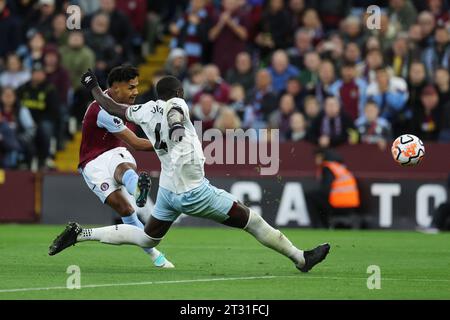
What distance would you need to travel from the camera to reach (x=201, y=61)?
25.0m

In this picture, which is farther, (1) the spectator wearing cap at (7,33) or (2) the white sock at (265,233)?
(1) the spectator wearing cap at (7,33)

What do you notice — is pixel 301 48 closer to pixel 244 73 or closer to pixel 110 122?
pixel 244 73

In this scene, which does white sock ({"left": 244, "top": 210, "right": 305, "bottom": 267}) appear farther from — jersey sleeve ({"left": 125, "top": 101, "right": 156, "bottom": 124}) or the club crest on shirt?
the club crest on shirt

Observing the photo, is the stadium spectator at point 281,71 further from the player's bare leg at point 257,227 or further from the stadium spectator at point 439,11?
the player's bare leg at point 257,227

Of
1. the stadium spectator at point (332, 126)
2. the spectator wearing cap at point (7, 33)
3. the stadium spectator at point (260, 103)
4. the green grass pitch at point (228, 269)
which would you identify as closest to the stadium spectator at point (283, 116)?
the stadium spectator at point (260, 103)

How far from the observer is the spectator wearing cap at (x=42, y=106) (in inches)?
909

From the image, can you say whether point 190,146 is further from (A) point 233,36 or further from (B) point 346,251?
(A) point 233,36

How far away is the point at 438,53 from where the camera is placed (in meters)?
22.6

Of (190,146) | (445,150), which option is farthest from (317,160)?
(190,146)

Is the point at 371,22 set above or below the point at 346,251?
above

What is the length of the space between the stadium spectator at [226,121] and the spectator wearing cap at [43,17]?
5253mm

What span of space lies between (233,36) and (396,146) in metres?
10.2

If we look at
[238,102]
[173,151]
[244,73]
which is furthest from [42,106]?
[173,151]

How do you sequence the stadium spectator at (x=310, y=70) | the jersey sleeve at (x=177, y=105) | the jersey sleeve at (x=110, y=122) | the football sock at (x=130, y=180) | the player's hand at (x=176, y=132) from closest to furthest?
the player's hand at (x=176, y=132)
the jersey sleeve at (x=177, y=105)
the football sock at (x=130, y=180)
the jersey sleeve at (x=110, y=122)
the stadium spectator at (x=310, y=70)
